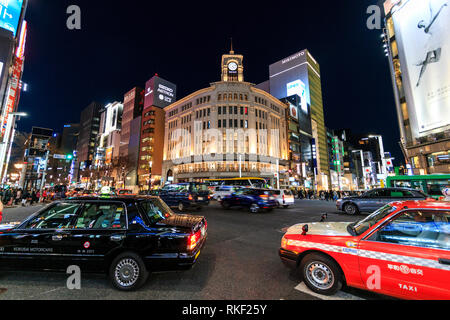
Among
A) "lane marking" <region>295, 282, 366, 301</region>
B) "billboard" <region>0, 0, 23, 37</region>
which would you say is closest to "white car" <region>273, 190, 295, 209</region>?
"lane marking" <region>295, 282, 366, 301</region>

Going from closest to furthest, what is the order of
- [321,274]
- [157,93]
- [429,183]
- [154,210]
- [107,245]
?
[321,274]
[107,245]
[154,210]
[429,183]
[157,93]

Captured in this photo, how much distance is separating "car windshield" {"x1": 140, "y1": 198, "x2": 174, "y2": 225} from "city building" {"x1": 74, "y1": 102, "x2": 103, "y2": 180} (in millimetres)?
124311

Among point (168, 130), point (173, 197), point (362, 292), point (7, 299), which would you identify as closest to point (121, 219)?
point (7, 299)

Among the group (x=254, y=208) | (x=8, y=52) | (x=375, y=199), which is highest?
(x=8, y=52)

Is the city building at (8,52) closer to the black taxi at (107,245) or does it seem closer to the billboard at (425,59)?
the black taxi at (107,245)

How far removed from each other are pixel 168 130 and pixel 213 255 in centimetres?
6647

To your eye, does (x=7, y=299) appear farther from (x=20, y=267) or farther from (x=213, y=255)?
(x=213, y=255)

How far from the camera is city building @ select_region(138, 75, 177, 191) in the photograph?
74438 mm

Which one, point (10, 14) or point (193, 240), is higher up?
point (10, 14)

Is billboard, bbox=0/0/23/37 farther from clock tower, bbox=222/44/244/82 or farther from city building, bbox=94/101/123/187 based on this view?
city building, bbox=94/101/123/187

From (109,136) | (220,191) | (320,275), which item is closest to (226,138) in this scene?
(220,191)

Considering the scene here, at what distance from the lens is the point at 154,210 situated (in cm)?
426

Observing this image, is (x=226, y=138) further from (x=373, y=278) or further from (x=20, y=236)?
(x=373, y=278)

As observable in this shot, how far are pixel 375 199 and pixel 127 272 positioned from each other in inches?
555
